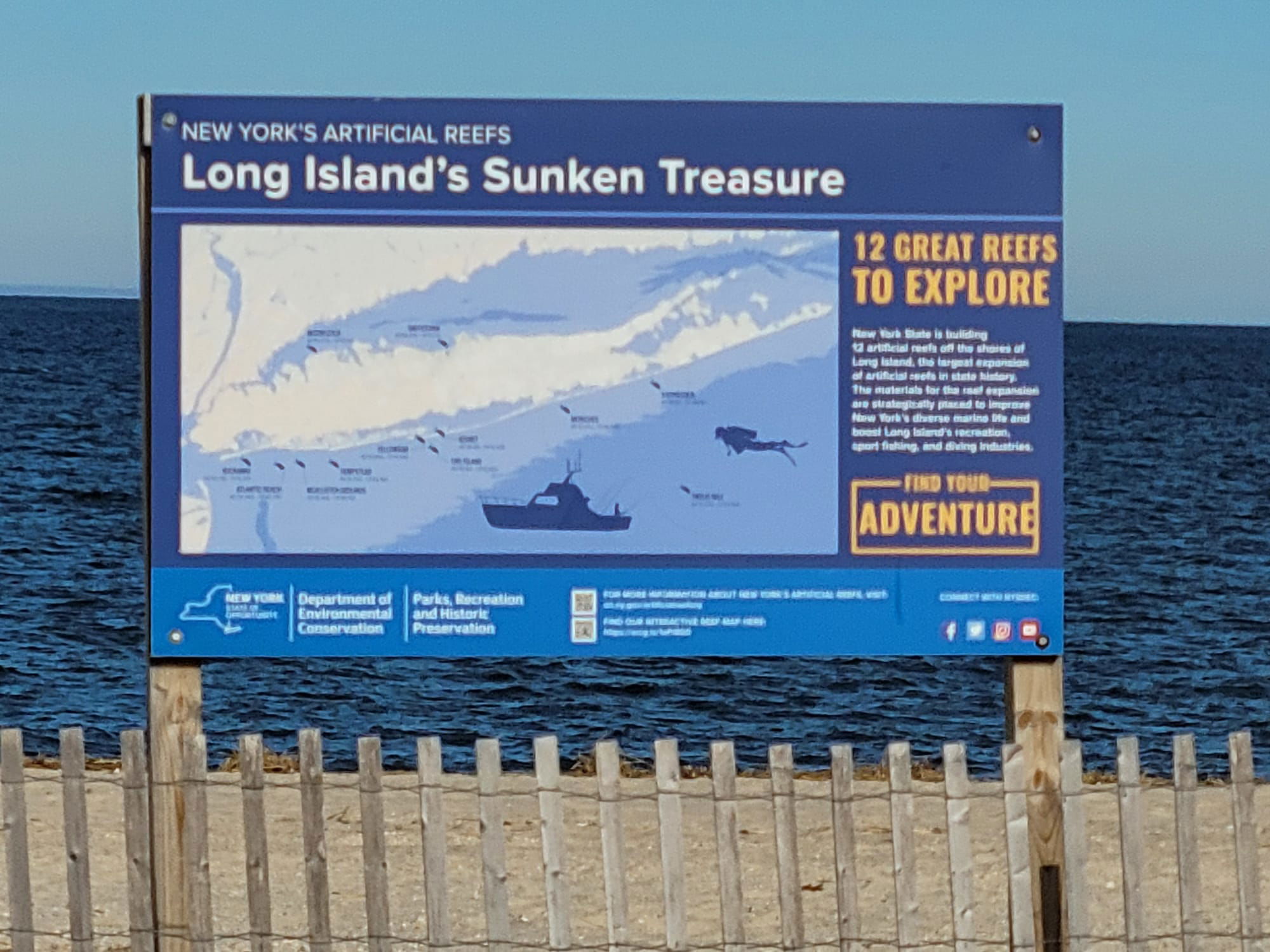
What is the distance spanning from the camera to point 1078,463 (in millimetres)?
62875

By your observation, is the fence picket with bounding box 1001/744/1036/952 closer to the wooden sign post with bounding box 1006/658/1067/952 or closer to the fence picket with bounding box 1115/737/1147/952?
the wooden sign post with bounding box 1006/658/1067/952

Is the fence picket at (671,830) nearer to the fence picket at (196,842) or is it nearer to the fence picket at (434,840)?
the fence picket at (434,840)

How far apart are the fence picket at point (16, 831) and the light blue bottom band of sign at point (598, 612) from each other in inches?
22.9

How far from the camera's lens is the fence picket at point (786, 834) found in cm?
708

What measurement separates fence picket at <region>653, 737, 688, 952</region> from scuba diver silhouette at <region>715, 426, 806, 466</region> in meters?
1.07

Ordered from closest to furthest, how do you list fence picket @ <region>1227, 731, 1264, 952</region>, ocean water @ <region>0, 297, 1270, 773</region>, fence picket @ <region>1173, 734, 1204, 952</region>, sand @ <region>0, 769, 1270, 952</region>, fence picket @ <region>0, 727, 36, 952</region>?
1. fence picket @ <region>0, 727, 36, 952</region>
2. fence picket @ <region>1173, 734, 1204, 952</region>
3. fence picket @ <region>1227, 731, 1264, 952</region>
4. sand @ <region>0, 769, 1270, 952</region>
5. ocean water @ <region>0, 297, 1270, 773</region>

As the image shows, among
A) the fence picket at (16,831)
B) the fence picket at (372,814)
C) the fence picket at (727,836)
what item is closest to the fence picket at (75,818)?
the fence picket at (16,831)

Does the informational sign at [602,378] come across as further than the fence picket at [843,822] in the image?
Yes

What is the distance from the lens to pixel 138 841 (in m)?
7.29

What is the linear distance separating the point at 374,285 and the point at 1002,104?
2.27 meters

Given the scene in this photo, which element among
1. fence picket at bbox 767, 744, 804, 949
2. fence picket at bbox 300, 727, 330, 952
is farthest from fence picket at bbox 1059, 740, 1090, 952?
fence picket at bbox 300, 727, 330, 952

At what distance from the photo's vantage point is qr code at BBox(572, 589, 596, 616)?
7383mm

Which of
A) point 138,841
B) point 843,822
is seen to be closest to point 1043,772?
point 843,822

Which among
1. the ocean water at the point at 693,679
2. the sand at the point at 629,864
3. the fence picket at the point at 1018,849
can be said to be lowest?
the ocean water at the point at 693,679
